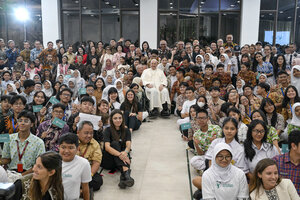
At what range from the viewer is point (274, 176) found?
9.18ft

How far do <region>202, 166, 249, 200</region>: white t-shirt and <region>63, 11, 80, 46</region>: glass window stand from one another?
11702mm

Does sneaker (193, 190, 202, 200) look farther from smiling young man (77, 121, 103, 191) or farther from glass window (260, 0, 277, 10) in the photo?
glass window (260, 0, 277, 10)

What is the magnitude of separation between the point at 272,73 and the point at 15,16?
1167cm

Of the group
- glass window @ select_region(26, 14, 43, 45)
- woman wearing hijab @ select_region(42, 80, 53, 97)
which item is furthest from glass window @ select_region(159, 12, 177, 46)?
woman wearing hijab @ select_region(42, 80, 53, 97)

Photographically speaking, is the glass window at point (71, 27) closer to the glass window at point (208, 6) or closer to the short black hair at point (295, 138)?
the glass window at point (208, 6)

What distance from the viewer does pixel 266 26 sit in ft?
41.4

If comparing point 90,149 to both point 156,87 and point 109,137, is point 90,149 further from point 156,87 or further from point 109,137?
point 156,87

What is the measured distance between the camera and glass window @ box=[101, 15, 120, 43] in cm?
1323

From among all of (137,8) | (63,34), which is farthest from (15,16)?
(137,8)

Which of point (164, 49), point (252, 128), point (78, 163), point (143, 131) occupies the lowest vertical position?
point (143, 131)

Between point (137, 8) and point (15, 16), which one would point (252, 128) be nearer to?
point (137, 8)

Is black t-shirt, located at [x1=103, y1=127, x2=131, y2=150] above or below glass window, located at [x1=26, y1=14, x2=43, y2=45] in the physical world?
below

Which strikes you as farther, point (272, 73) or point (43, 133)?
point (272, 73)

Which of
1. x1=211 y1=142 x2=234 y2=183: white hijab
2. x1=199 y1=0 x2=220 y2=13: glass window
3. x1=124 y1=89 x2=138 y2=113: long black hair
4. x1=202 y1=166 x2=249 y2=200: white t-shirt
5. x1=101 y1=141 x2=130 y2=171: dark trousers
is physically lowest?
x1=101 y1=141 x2=130 y2=171: dark trousers
